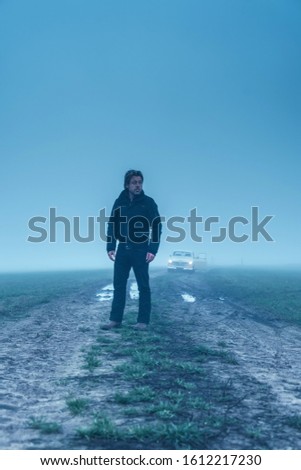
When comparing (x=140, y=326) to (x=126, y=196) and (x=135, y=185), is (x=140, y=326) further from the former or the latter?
(x=135, y=185)

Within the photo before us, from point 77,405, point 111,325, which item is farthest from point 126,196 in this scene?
point 77,405

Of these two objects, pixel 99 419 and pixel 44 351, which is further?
pixel 44 351

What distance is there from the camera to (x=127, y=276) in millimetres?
8344

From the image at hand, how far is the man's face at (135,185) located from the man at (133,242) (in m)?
0.04

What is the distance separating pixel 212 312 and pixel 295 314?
2.16 meters

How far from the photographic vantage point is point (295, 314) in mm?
11930

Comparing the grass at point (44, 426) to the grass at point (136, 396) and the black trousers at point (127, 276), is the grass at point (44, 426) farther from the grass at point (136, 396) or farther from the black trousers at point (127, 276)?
the black trousers at point (127, 276)

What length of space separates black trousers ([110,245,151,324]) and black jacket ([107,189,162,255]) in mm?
135

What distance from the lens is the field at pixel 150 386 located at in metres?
3.24

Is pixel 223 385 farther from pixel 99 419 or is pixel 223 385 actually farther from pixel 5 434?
pixel 5 434

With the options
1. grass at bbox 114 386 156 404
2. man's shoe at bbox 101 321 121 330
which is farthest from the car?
grass at bbox 114 386 156 404
